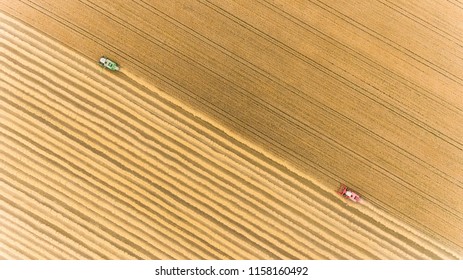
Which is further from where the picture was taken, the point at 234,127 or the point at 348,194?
the point at 234,127

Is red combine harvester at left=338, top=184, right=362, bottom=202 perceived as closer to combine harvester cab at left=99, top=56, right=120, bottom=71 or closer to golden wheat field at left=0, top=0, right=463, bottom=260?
golden wheat field at left=0, top=0, right=463, bottom=260

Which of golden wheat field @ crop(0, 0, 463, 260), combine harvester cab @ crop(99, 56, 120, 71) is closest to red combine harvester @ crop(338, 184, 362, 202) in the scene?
golden wheat field @ crop(0, 0, 463, 260)

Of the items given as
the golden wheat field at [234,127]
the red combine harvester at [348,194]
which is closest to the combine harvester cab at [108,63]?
the golden wheat field at [234,127]

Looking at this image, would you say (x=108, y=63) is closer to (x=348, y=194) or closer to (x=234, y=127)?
(x=234, y=127)

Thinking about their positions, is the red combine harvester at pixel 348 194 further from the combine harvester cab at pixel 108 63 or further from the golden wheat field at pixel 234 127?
the combine harvester cab at pixel 108 63

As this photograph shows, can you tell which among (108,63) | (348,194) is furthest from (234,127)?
(108,63)

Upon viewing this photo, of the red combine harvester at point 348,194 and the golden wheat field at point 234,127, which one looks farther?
the golden wheat field at point 234,127
